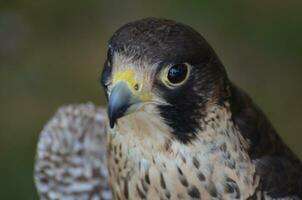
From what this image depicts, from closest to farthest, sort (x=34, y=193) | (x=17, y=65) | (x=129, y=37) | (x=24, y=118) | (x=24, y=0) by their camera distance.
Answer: (x=129, y=37) < (x=34, y=193) < (x=24, y=118) < (x=17, y=65) < (x=24, y=0)

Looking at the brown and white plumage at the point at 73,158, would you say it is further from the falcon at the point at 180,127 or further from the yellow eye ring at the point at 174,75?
the yellow eye ring at the point at 174,75

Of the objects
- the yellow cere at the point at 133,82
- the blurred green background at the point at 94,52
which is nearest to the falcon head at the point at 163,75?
the yellow cere at the point at 133,82

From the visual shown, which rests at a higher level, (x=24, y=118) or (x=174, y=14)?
(x=174, y=14)

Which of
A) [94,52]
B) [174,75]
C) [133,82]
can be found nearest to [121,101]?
[133,82]

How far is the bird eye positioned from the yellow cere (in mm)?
85

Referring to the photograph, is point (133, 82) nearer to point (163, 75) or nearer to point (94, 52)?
point (163, 75)

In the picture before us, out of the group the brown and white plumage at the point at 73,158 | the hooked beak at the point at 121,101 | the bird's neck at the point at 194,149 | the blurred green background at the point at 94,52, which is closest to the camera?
the hooked beak at the point at 121,101

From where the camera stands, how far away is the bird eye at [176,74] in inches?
105

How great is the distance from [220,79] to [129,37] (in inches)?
14.7

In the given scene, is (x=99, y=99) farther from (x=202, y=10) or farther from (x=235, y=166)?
(x=235, y=166)

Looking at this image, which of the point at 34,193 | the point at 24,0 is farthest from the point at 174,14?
the point at 34,193

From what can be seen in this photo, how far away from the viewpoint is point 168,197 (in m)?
2.92

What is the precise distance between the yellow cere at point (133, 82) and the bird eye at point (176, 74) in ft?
0.28

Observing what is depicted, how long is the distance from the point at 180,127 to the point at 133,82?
0.85ft
